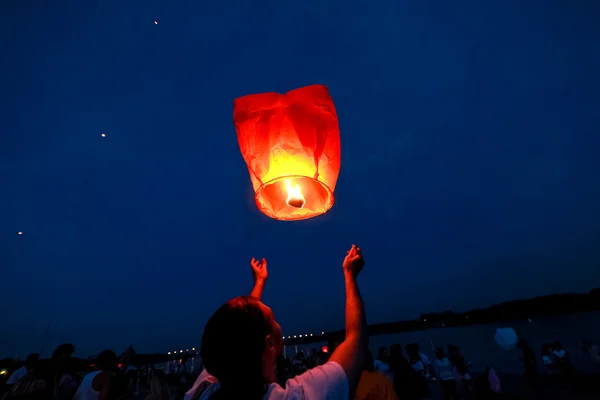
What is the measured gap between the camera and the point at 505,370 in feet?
45.4

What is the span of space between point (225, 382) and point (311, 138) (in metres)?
1.32

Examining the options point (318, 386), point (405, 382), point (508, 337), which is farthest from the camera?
point (508, 337)

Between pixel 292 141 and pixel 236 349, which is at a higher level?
pixel 292 141

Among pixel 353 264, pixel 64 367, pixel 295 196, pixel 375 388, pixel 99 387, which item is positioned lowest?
pixel 375 388

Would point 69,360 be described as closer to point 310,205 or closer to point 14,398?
point 14,398

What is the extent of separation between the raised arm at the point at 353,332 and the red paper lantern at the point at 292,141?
47 cm

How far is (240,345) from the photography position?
118cm

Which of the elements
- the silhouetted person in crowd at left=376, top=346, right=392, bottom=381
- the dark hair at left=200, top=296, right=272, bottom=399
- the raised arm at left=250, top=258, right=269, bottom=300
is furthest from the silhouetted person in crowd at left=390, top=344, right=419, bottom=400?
the dark hair at left=200, top=296, right=272, bottom=399

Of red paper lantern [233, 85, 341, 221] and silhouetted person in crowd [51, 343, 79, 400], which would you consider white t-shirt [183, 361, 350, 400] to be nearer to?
red paper lantern [233, 85, 341, 221]

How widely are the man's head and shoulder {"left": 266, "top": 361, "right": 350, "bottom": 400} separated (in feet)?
0.32

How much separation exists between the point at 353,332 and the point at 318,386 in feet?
1.10

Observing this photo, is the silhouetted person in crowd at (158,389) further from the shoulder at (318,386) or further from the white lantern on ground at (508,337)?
the white lantern on ground at (508,337)

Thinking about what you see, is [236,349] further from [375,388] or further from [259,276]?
[375,388]

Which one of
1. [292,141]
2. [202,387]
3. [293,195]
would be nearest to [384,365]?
[293,195]
